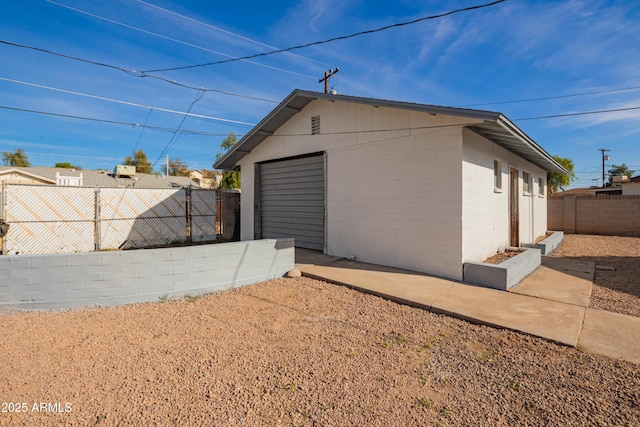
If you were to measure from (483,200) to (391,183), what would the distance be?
2.09m

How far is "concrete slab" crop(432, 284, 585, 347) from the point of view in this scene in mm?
3684

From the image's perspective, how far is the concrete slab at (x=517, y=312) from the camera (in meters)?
3.68

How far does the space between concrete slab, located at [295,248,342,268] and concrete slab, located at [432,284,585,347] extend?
3256mm

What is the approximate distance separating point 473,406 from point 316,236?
683 centimetres

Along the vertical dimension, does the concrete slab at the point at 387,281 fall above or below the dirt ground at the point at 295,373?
above

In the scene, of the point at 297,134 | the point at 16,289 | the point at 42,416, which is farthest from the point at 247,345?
the point at 297,134

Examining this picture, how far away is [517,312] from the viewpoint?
4.27m

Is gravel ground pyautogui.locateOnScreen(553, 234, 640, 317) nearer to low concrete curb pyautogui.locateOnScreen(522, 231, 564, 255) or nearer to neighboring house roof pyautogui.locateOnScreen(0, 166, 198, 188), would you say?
low concrete curb pyautogui.locateOnScreen(522, 231, 564, 255)

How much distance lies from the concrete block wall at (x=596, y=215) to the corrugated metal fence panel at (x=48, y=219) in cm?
2082

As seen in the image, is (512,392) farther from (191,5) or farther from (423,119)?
(191,5)

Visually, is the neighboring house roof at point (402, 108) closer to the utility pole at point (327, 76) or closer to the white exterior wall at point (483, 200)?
the white exterior wall at point (483, 200)

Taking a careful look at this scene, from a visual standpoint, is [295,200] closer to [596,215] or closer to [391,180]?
[391,180]

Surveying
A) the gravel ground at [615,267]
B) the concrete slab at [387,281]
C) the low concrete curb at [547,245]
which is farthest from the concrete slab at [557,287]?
the low concrete curb at [547,245]

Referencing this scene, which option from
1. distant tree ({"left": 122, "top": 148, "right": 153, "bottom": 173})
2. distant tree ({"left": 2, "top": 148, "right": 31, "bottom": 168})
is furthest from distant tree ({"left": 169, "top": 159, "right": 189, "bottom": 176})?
distant tree ({"left": 2, "top": 148, "right": 31, "bottom": 168})
